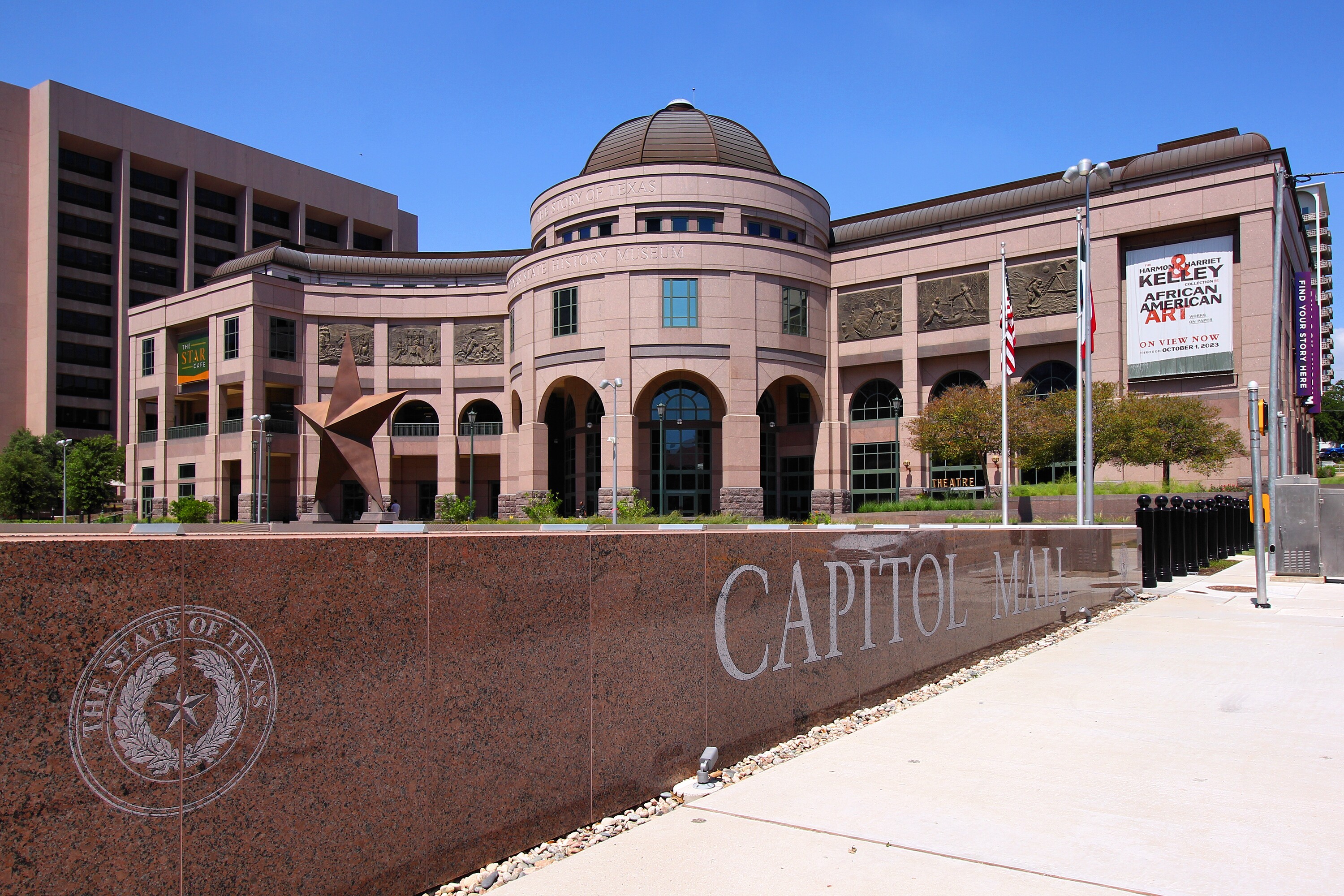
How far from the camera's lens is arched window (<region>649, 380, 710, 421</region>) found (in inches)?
1950

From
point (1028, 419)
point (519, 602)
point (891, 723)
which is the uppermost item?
point (1028, 419)

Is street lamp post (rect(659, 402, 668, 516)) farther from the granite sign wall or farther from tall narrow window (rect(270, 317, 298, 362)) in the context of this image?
the granite sign wall

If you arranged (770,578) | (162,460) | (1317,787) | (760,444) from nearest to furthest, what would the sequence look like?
(1317,787) → (770,578) → (760,444) → (162,460)

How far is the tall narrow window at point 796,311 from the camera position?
4981cm

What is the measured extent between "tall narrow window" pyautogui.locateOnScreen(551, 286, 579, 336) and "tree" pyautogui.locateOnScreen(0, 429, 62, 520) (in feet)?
140

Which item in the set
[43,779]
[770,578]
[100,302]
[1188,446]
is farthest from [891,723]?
[100,302]

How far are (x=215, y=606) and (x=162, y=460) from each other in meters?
67.9

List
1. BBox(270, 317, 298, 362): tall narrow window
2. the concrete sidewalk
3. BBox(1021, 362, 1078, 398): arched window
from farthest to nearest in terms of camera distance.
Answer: BBox(270, 317, 298, 362): tall narrow window → BBox(1021, 362, 1078, 398): arched window → the concrete sidewalk

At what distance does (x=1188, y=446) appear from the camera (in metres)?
37.9

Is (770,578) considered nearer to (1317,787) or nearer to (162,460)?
(1317,787)

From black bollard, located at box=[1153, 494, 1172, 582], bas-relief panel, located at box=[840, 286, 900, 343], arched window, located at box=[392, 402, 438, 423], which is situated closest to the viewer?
black bollard, located at box=[1153, 494, 1172, 582]

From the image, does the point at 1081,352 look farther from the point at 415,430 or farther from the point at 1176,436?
the point at 415,430

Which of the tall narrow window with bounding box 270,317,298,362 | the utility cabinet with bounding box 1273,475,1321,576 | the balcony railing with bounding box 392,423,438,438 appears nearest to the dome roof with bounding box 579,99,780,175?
the balcony railing with bounding box 392,423,438,438

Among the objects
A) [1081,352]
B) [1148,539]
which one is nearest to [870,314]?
[1081,352]
